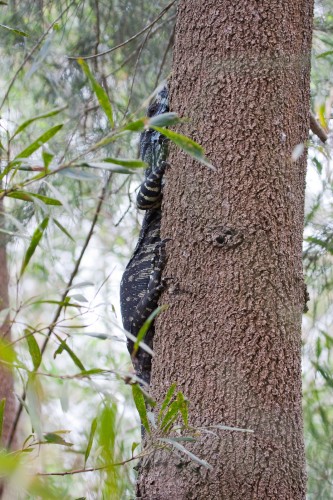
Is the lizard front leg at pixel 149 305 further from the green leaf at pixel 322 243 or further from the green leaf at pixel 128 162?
the green leaf at pixel 322 243

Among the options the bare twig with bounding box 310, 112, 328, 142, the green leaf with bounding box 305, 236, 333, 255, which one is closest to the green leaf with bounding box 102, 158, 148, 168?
the bare twig with bounding box 310, 112, 328, 142

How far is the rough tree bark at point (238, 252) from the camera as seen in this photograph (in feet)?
6.37

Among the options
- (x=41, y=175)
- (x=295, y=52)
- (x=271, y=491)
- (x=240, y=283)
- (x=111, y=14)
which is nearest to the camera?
(x=41, y=175)

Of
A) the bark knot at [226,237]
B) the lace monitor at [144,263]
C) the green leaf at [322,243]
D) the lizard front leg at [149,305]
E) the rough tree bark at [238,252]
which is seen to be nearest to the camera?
the rough tree bark at [238,252]

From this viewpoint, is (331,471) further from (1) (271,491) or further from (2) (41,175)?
(2) (41,175)

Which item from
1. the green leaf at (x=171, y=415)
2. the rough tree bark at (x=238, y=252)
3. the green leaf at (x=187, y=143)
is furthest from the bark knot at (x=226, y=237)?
the green leaf at (x=187, y=143)

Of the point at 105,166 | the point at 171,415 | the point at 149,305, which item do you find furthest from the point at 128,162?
the point at 149,305

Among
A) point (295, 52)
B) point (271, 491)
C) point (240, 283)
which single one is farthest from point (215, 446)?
point (295, 52)

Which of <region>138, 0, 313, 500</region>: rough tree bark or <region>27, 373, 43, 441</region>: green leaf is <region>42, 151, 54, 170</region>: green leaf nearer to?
<region>27, 373, 43, 441</region>: green leaf

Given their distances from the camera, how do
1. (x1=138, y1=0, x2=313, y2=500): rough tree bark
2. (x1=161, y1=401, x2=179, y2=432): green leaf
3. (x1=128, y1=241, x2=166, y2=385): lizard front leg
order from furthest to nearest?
(x1=128, y1=241, x2=166, y2=385): lizard front leg → (x1=138, y1=0, x2=313, y2=500): rough tree bark → (x1=161, y1=401, x2=179, y2=432): green leaf

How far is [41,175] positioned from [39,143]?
0.09 m

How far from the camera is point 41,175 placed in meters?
1.40

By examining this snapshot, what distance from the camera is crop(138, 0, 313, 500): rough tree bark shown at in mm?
1941

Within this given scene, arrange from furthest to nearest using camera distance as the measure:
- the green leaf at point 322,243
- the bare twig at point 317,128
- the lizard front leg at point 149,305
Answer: the green leaf at point 322,243
the bare twig at point 317,128
the lizard front leg at point 149,305
